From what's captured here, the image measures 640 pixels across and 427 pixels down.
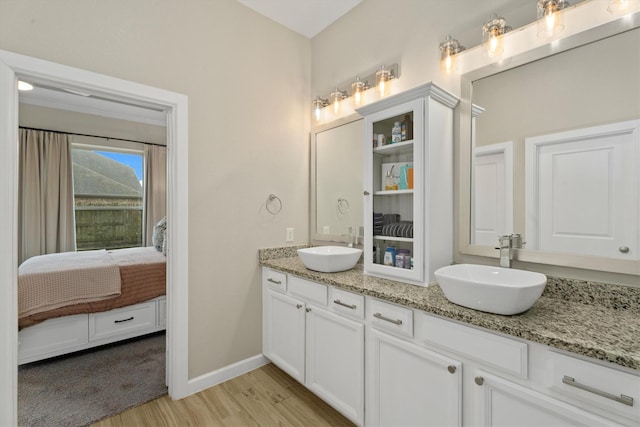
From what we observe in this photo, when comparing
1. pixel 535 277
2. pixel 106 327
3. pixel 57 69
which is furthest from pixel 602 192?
→ pixel 106 327

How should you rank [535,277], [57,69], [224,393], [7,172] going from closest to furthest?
[535,277] < [7,172] < [57,69] < [224,393]

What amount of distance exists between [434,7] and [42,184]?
200 inches

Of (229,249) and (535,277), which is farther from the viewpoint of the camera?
(229,249)

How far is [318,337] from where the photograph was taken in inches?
73.9

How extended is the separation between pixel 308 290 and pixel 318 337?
0.96 ft

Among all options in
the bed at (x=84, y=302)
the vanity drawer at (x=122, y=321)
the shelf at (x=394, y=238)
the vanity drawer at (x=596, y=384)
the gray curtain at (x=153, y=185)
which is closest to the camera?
the vanity drawer at (x=596, y=384)

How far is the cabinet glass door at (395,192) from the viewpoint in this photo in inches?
64.1

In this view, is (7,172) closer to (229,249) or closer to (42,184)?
(229,249)

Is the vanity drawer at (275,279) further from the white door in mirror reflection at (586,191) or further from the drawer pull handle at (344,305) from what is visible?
the white door in mirror reflection at (586,191)

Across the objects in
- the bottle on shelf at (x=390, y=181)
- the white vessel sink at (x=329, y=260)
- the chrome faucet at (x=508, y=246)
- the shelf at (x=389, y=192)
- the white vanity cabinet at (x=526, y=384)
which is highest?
the bottle on shelf at (x=390, y=181)

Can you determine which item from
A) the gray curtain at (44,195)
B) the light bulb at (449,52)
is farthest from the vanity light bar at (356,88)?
the gray curtain at (44,195)

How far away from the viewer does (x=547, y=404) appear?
1.00 m

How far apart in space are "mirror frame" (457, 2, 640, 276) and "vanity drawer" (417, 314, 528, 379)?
541mm

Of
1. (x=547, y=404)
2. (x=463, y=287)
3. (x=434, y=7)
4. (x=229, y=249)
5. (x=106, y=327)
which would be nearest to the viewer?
(x=547, y=404)
